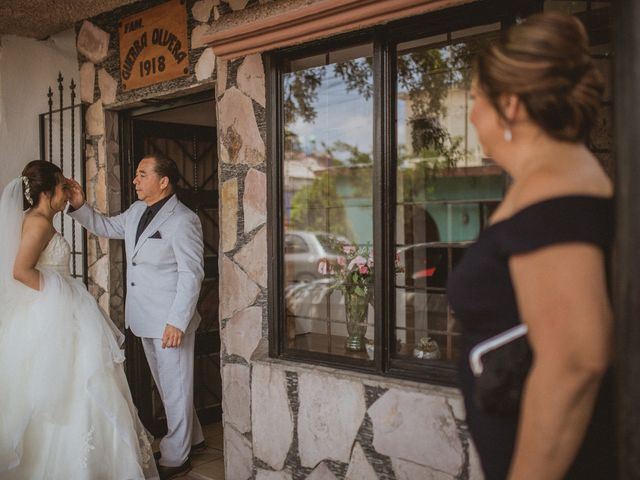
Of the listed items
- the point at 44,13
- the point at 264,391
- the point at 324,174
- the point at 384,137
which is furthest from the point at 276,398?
the point at 324,174

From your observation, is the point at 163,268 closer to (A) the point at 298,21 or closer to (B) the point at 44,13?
(A) the point at 298,21

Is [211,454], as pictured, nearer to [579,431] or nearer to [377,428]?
[377,428]

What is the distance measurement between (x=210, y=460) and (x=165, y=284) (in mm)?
1356

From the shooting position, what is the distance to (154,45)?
450cm

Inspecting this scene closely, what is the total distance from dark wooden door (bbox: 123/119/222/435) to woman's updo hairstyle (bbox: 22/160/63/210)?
0.88 meters

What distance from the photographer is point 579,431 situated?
1.33m

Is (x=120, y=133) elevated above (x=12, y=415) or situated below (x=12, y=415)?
above

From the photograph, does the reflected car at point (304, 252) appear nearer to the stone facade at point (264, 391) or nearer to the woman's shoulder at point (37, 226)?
the stone facade at point (264, 391)

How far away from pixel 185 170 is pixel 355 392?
9.38ft

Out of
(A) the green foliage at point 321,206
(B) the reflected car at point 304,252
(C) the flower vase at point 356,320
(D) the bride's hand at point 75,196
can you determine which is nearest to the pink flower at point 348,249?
(C) the flower vase at point 356,320

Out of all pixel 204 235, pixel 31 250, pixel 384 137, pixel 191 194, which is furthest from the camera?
pixel 204 235

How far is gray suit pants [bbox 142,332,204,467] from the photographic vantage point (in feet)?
14.3

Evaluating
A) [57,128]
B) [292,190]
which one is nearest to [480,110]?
[57,128]

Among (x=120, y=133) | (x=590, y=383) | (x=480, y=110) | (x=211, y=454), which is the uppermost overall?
(x=120, y=133)
